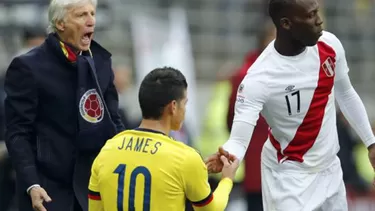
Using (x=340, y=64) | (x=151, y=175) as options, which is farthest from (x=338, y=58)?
(x=151, y=175)

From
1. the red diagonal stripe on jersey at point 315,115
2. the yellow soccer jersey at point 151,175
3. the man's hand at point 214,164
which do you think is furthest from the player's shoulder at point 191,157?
the red diagonal stripe on jersey at point 315,115

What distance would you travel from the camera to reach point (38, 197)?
7.09 meters

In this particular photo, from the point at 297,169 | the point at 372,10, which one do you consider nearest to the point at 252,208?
the point at 297,169

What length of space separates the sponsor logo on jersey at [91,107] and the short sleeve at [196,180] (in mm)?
1132

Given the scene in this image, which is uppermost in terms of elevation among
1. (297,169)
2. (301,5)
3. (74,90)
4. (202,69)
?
(301,5)

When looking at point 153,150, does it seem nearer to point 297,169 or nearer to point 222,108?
point 297,169

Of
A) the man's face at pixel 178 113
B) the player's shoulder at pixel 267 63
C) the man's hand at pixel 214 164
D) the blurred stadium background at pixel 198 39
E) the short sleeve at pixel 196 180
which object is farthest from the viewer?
the blurred stadium background at pixel 198 39

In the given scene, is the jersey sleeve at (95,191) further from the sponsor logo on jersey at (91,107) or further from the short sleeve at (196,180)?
the sponsor logo on jersey at (91,107)

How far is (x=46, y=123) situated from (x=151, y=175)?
1.20 m

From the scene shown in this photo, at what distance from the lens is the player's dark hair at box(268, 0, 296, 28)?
7.29m

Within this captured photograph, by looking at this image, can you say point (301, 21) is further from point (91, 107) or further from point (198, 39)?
point (198, 39)

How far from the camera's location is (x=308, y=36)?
283 inches

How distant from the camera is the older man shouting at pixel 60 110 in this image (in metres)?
7.26

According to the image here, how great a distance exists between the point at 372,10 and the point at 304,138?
13.8 m
